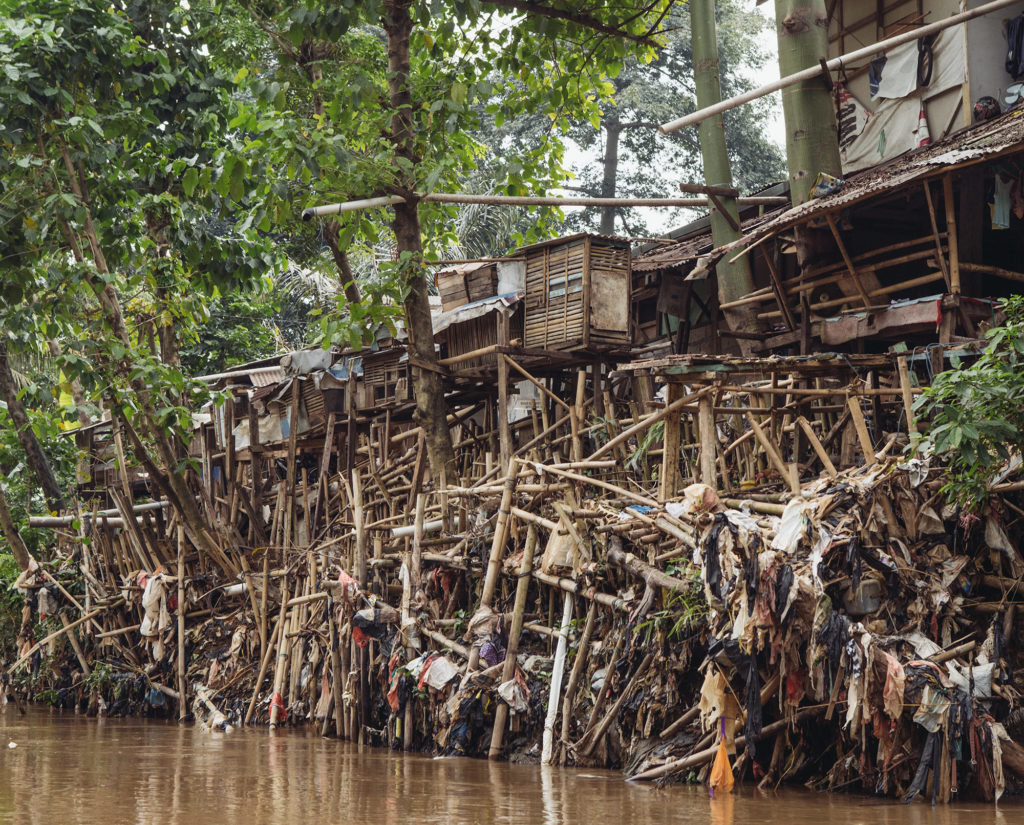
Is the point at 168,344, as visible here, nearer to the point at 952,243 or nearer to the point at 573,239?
the point at 573,239

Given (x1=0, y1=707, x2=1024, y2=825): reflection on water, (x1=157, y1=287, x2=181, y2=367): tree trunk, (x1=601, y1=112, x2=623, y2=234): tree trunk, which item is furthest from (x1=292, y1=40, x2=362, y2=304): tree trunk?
(x1=601, y1=112, x2=623, y2=234): tree trunk

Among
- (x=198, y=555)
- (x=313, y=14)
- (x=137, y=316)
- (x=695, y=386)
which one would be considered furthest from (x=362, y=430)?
(x=695, y=386)

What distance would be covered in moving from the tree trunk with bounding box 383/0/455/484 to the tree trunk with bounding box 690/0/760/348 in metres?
3.41

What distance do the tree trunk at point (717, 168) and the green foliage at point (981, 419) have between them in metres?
5.65

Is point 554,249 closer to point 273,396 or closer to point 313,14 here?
point 313,14

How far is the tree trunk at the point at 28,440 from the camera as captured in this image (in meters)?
18.3

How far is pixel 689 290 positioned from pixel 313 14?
596 cm

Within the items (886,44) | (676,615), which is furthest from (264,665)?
(886,44)

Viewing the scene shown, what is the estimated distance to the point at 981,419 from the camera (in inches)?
302

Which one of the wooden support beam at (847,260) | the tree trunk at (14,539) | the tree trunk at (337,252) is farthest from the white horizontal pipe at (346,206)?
the tree trunk at (14,539)

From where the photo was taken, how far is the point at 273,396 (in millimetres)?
17688

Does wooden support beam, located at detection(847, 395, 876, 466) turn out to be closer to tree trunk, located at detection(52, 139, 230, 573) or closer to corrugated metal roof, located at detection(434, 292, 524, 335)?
corrugated metal roof, located at detection(434, 292, 524, 335)

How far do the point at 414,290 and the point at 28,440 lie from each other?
877cm

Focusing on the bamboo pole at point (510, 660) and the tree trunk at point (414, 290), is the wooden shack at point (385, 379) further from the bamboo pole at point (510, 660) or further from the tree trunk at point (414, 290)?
the bamboo pole at point (510, 660)
